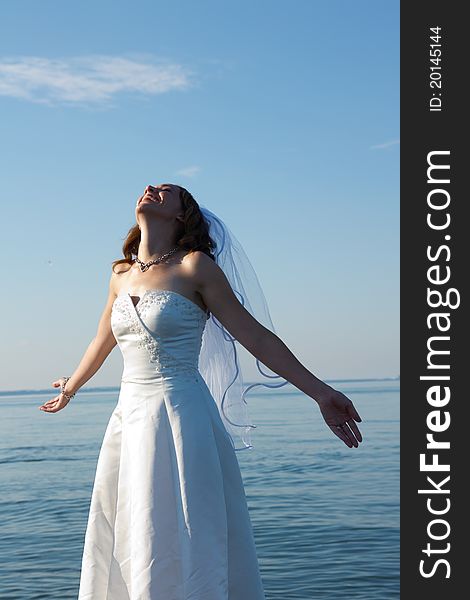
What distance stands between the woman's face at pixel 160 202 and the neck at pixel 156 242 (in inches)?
2.2

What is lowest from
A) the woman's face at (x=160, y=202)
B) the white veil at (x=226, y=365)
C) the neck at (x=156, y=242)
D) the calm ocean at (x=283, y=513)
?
the calm ocean at (x=283, y=513)

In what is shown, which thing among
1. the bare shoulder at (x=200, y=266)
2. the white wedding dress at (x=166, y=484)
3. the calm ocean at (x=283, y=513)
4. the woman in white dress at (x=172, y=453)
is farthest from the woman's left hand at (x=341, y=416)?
the calm ocean at (x=283, y=513)

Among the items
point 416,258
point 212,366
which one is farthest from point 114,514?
point 416,258

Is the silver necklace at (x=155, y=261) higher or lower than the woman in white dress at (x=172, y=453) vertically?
higher

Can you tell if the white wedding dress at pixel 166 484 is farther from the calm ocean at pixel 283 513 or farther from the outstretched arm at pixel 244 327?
the calm ocean at pixel 283 513

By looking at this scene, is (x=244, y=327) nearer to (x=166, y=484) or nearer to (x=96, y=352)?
(x=166, y=484)

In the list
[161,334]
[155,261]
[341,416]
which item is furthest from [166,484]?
[155,261]

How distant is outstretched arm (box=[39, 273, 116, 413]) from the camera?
4.06 m

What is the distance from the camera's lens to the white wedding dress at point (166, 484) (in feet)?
11.5

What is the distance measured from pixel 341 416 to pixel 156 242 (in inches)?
41.0

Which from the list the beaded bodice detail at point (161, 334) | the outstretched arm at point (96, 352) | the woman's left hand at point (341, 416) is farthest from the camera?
the outstretched arm at point (96, 352)

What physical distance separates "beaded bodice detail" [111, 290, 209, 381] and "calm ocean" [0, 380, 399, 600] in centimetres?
302

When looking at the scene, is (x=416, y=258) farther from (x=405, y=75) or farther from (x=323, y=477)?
(x=323, y=477)

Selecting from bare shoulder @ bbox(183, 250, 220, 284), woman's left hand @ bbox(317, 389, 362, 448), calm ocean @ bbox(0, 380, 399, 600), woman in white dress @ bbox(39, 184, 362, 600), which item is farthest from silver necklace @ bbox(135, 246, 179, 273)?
calm ocean @ bbox(0, 380, 399, 600)
